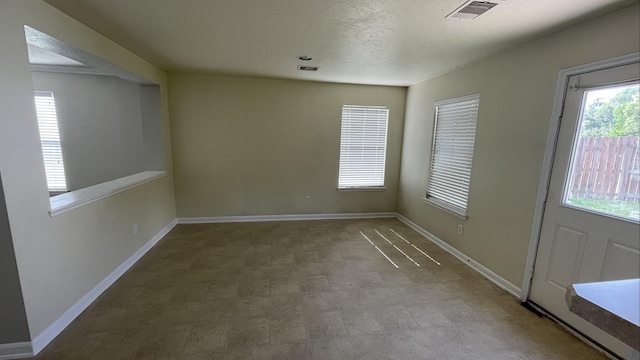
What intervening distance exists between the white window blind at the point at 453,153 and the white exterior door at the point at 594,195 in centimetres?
108

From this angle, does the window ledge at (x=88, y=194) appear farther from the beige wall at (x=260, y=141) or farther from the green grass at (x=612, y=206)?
the green grass at (x=612, y=206)

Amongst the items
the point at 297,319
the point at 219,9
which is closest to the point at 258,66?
the point at 219,9

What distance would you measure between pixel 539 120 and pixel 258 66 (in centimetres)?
319

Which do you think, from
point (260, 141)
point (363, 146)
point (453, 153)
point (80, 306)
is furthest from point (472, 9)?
point (80, 306)

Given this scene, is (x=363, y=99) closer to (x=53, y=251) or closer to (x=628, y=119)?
(x=628, y=119)

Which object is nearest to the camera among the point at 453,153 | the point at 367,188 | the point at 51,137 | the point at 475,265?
the point at 475,265

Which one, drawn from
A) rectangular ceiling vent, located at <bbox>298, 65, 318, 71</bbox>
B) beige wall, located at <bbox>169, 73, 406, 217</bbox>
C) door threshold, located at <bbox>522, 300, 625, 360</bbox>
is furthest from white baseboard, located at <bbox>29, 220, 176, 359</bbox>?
door threshold, located at <bbox>522, 300, 625, 360</bbox>

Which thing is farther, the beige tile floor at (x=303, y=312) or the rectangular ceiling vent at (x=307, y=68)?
the rectangular ceiling vent at (x=307, y=68)

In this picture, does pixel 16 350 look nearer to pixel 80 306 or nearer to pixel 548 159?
pixel 80 306

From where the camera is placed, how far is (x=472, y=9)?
71.0 inches

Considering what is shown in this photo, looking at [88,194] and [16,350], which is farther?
[88,194]

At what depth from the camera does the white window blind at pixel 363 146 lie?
4719 mm

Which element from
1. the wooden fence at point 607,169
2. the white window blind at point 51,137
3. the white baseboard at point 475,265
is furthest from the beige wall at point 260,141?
the wooden fence at point 607,169

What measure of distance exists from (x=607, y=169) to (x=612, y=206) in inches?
10.1
